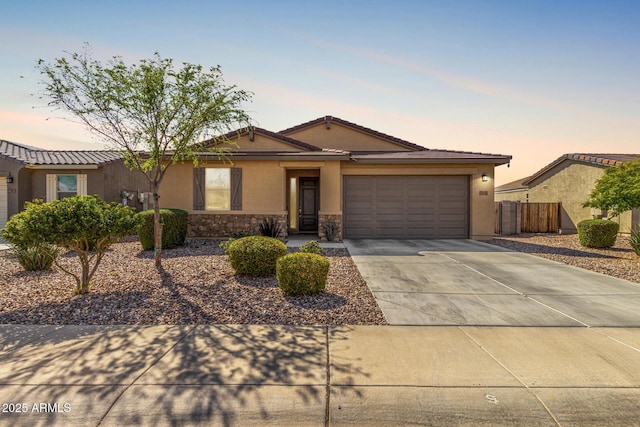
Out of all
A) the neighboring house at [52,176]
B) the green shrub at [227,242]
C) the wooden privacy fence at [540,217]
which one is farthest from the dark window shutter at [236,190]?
the wooden privacy fence at [540,217]

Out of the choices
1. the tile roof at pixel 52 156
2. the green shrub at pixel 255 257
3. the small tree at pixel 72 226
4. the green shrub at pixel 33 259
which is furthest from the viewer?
the tile roof at pixel 52 156

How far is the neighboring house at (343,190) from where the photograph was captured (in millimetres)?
12211

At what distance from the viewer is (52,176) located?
54.7ft

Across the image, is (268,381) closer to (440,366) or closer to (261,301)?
(440,366)

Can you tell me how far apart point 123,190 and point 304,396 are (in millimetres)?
19796

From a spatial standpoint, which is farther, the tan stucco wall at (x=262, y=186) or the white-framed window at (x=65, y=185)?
the white-framed window at (x=65, y=185)

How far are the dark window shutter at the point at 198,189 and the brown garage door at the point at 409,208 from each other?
19.0 ft

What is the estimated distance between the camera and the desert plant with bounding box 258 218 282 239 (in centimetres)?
1144

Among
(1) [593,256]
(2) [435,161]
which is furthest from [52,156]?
(1) [593,256]

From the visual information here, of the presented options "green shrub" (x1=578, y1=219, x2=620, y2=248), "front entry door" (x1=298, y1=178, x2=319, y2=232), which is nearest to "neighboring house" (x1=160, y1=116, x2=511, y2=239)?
"front entry door" (x1=298, y1=178, x2=319, y2=232)

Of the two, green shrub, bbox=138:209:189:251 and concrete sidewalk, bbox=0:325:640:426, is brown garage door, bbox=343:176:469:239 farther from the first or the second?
concrete sidewalk, bbox=0:325:640:426

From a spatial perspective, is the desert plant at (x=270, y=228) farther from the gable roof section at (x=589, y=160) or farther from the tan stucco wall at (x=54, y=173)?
the gable roof section at (x=589, y=160)

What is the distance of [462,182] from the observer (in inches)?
514

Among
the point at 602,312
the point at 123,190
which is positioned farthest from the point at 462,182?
the point at 123,190
